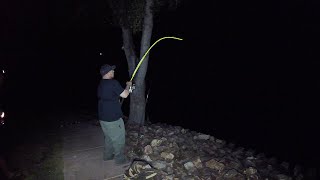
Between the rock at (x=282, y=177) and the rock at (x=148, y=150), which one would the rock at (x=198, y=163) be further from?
the rock at (x=282, y=177)

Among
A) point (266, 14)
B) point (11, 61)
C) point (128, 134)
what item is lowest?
point (11, 61)

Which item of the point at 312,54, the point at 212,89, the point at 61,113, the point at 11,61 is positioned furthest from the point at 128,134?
the point at 11,61

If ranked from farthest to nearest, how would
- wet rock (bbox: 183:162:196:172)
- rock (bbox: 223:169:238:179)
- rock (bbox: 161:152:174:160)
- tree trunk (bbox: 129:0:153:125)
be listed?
tree trunk (bbox: 129:0:153:125) → rock (bbox: 161:152:174:160) → wet rock (bbox: 183:162:196:172) → rock (bbox: 223:169:238:179)

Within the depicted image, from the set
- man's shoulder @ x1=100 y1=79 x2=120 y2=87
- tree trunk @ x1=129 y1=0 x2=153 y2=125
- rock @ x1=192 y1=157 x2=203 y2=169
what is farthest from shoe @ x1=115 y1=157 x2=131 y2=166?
tree trunk @ x1=129 y1=0 x2=153 y2=125

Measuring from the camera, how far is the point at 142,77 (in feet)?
30.8

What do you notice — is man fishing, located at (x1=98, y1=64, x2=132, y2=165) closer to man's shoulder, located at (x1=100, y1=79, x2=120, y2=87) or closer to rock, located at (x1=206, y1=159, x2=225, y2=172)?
man's shoulder, located at (x1=100, y1=79, x2=120, y2=87)

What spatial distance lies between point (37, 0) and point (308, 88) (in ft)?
68.1

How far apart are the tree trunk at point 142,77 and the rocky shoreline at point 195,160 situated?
1.16 m

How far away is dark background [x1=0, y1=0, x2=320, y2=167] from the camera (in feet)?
41.4

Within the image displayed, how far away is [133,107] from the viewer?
9617 mm

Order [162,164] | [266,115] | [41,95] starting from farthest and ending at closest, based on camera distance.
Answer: [41,95] < [266,115] < [162,164]

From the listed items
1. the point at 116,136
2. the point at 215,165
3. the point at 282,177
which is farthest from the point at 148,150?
the point at 282,177

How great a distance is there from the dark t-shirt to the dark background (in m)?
4.85

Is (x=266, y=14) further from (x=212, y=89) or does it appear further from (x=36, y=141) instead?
(x=36, y=141)
